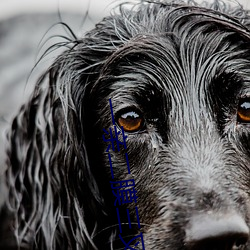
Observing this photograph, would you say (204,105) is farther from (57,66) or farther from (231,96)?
(57,66)

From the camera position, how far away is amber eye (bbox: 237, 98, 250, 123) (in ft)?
7.86

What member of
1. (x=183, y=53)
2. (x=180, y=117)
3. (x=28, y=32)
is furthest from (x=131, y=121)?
(x=28, y=32)

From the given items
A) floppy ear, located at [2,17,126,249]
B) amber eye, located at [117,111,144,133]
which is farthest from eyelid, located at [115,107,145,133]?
floppy ear, located at [2,17,126,249]

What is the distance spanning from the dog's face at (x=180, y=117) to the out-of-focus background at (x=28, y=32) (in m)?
0.27

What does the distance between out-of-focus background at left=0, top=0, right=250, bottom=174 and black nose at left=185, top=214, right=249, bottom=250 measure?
91 cm

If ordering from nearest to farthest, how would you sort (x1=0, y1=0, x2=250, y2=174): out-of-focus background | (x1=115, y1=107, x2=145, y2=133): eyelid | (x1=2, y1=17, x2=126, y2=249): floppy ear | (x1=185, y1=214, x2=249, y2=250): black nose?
(x1=185, y1=214, x2=249, y2=250): black nose → (x1=115, y1=107, x2=145, y2=133): eyelid → (x1=2, y1=17, x2=126, y2=249): floppy ear → (x1=0, y1=0, x2=250, y2=174): out-of-focus background

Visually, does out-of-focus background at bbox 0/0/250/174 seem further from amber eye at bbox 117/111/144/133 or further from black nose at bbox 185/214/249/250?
black nose at bbox 185/214/249/250

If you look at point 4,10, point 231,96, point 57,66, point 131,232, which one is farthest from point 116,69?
point 4,10

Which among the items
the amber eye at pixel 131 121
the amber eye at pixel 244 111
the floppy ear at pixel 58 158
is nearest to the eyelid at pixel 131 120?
the amber eye at pixel 131 121

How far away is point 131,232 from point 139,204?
0.16 m

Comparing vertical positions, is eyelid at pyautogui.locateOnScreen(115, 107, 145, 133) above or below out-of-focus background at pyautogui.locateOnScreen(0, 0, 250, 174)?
below

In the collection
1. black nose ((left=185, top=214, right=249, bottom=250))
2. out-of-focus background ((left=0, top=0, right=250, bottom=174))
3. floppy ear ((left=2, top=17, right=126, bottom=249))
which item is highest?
out-of-focus background ((left=0, top=0, right=250, bottom=174))

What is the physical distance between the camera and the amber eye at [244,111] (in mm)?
2396

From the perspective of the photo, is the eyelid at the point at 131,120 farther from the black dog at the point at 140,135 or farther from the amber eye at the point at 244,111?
the amber eye at the point at 244,111
